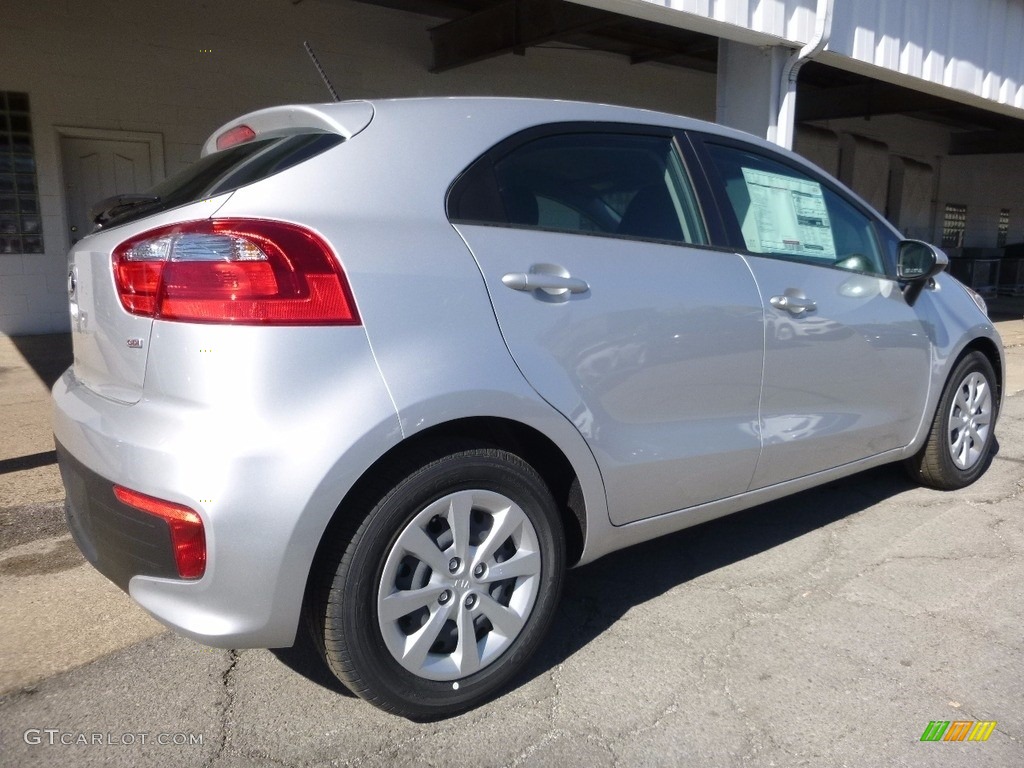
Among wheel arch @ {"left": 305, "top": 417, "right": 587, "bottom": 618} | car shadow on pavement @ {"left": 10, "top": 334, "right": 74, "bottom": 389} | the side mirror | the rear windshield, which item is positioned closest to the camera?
wheel arch @ {"left": 305, "top": 417, "right": 587, "bottom": 618}

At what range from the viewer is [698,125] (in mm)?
3102

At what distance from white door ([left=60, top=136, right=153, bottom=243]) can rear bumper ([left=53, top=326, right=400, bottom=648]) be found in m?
7.33

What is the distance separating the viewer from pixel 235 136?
8.95 ft

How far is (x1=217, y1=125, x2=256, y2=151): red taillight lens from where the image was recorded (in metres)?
2.64

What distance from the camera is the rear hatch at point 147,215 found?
2.12m

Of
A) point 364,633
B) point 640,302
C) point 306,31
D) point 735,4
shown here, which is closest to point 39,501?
point 364,633

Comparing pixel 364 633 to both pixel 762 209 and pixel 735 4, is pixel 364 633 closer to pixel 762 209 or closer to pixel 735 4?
pixel 762 209

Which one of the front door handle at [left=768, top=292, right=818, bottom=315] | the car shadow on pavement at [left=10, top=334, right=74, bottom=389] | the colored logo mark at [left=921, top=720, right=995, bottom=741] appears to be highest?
the front door handle at [left=768, top=292, right=818, bottom=315]

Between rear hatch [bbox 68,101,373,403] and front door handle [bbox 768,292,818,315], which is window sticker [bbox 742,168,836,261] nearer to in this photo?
front door handle [bbox 768,292,818,315]

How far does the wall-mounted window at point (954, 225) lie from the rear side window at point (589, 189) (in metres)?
18.1

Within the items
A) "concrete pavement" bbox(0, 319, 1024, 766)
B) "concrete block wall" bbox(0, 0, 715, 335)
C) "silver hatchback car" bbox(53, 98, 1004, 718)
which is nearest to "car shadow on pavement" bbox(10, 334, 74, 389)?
"concrete block wall" bbox(0, 0, 715, 335)

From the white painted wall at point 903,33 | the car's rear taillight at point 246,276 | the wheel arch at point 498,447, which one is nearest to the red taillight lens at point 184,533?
the wheel arch at point 498,447

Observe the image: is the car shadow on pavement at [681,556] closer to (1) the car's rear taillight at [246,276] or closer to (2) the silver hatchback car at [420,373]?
(2) the silver hatchback car at [420,373]

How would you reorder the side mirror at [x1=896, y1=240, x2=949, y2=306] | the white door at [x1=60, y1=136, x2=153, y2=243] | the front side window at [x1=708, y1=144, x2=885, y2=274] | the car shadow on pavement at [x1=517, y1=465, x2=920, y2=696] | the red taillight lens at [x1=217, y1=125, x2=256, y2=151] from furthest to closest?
the white door at [x1=60, y1=136, x2=153, y2=243], the side mirror at [x1=896, y1=240, x2=949, y2=306], the front side window at [x1=708, y1=144, x2=885, y2=274], the car shadow on pavement at [x1=517, y1=465, x2=920, y2=696], the red taillight lens at [x1=217, y1=125, x2=256, y2=151]
